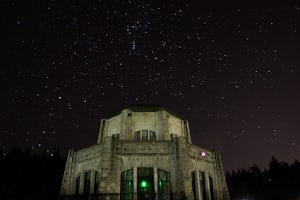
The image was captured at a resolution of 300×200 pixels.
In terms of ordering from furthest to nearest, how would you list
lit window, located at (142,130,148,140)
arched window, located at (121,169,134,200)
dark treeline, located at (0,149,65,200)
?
dark treeline, located at (0,149,65,200)
lit window, located at (142,130,148,140)
arched window, located at (121,169,134,200)

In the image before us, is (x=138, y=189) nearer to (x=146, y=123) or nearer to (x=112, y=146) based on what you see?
(x=112, y=146)

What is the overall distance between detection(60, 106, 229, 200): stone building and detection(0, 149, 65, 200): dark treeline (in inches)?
1296

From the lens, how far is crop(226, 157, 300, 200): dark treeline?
68.1 metres

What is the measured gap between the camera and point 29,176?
63250 mm

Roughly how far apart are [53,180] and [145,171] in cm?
4837

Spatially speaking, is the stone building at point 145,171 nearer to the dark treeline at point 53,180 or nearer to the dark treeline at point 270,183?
the dark treeline at point 53,180

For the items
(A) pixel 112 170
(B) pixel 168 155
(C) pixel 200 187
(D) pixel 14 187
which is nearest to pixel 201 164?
(C) pixel 200 187

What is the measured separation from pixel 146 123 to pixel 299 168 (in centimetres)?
6006

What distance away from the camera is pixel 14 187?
58312 millimetres

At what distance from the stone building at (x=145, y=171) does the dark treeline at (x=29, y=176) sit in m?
32.9

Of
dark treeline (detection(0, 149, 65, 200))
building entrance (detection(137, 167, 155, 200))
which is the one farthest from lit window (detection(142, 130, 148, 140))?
dark treeline (detection(0, 149, 65, 200))

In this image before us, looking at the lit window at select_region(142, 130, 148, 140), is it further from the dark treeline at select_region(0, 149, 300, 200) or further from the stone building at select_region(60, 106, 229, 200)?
the dark treeline at select_region(0, 149, 300, 200)

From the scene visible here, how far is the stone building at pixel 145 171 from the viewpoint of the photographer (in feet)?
82.8

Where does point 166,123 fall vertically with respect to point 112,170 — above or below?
above
